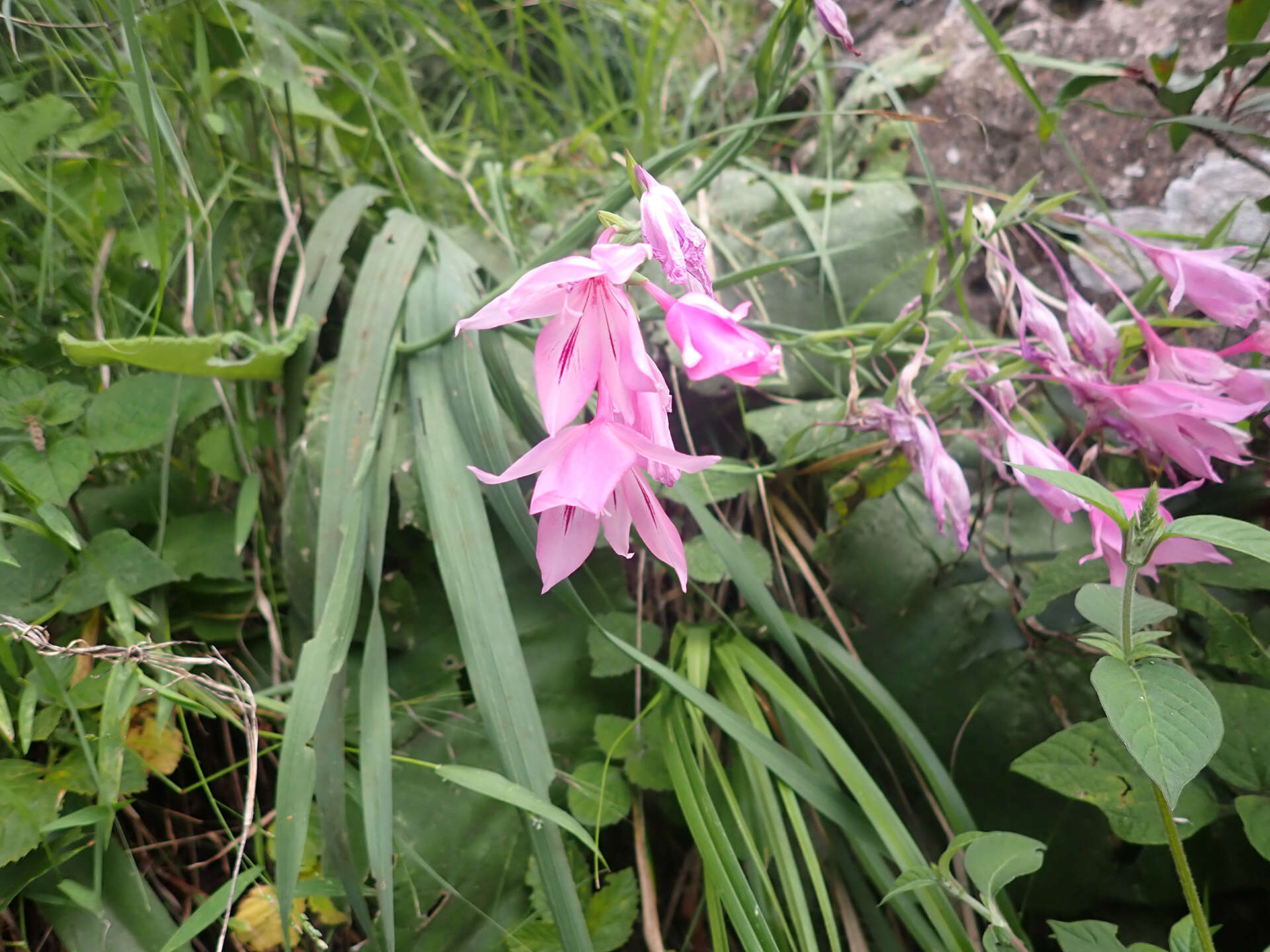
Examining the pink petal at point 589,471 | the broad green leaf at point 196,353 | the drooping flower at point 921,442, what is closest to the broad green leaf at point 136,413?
the broad green leaf at point 196,353

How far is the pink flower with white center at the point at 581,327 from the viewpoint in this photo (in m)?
0.49

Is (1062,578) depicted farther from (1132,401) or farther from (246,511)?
(246,511)

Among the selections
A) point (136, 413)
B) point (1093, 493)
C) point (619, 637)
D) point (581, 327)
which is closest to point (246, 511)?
point (136, 413)

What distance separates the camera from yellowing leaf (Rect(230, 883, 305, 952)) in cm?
77

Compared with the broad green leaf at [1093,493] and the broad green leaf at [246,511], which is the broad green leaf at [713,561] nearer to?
the broad green leaf at [1093,493]

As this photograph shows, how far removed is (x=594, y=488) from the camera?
485 millimetres

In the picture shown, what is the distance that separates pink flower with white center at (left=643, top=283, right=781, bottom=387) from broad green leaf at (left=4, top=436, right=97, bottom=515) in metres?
0.74

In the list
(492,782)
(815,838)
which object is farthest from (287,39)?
(815,838)

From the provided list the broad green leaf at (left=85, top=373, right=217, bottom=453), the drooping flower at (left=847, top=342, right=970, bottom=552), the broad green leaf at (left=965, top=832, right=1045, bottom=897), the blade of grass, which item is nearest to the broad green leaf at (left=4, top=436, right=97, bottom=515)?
the broad green leaf at (left=85, top=373, right=217, bottom=453)

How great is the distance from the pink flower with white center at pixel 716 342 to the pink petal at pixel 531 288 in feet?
0.18

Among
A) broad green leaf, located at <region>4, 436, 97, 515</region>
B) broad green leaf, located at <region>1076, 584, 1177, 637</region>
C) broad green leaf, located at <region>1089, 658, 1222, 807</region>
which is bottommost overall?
broad green leaf, located at <region>4, 436, 97, 515</region>

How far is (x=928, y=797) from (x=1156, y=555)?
412 mm

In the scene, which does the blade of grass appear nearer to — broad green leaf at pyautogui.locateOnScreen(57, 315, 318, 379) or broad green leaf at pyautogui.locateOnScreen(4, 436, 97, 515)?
broad green leaf at pyautogui.locateOnScreen(57, 315, 318, 379)

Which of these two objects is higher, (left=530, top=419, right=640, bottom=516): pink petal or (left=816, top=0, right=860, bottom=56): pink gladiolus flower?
(left=816, top=0, right=860, bottom=56): pink gladiolus flower
